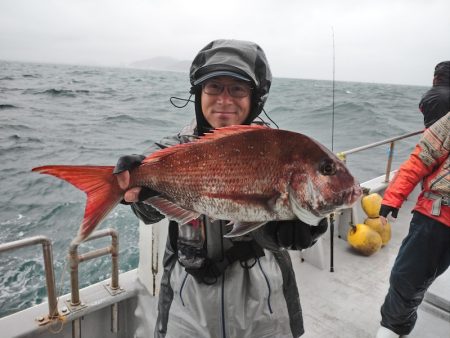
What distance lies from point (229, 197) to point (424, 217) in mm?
1950

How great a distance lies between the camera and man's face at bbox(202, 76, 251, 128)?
2051mm

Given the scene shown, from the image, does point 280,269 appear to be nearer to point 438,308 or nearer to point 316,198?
point 316,198

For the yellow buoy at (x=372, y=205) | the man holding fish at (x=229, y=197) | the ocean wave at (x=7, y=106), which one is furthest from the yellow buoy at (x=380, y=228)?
the ocean wave at (x=7, y=106)

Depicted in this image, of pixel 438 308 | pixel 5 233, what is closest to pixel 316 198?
pixel 438 308

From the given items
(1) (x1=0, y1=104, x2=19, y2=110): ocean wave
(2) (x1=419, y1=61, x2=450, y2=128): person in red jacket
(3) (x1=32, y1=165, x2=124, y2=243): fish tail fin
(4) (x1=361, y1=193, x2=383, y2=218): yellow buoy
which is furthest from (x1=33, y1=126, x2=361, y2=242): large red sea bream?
(1) (x1=0, y1=104, x2=19, y2=110): ocean wave

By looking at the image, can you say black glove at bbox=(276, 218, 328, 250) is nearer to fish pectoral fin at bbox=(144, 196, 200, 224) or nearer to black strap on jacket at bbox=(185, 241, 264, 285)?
black strap on jacket at bbox=(185, 241, 264, 285)

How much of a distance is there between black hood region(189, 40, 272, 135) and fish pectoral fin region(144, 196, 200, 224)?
685mm

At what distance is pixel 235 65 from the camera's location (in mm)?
1989

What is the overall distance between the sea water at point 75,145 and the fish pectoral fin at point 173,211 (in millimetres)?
1388

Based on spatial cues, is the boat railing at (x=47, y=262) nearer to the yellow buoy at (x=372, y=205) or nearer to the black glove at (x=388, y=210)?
the black glove at (x=388, y=210)

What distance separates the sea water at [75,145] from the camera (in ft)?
20.2

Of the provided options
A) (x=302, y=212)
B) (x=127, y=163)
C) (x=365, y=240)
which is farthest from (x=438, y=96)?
(x=127, y=163)

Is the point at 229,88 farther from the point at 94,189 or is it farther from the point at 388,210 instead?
the point at 388,210

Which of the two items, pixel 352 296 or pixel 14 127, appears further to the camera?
pixel 14 127
